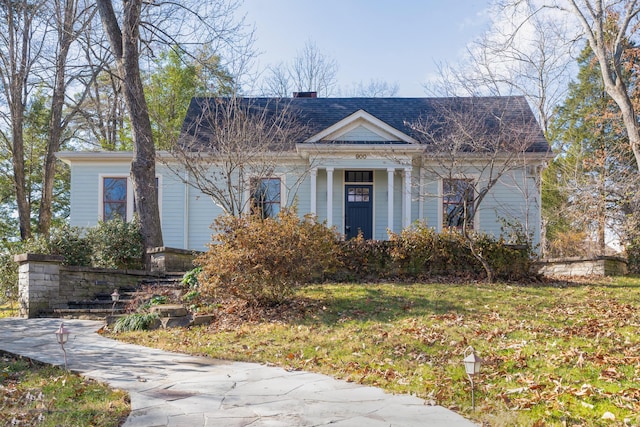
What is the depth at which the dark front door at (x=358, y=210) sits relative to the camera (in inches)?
650

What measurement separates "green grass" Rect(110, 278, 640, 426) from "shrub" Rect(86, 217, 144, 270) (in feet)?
16.3

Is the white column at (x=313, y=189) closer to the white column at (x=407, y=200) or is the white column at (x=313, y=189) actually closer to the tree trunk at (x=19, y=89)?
the white column at (x=407, y=200)

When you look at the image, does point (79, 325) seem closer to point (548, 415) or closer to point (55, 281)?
point (55, 281)

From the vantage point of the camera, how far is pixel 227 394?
180 inches

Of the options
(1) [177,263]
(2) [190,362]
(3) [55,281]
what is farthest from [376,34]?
(2) [190,362]

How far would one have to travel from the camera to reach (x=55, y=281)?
388 inches

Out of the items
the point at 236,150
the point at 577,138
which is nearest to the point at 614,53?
the point at 236,150

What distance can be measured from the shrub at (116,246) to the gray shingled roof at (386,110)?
3.46 m

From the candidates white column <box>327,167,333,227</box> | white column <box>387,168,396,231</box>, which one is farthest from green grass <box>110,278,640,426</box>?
white column <box>327,167,333,227</box>

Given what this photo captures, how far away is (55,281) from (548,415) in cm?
893

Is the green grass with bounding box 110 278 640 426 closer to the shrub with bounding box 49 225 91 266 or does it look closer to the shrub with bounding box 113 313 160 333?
the shrub with bounding box 113 313 160 333

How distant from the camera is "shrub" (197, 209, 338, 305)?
831 centimetres

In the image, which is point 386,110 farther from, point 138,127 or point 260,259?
point 260,259

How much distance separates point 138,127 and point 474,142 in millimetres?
8396
